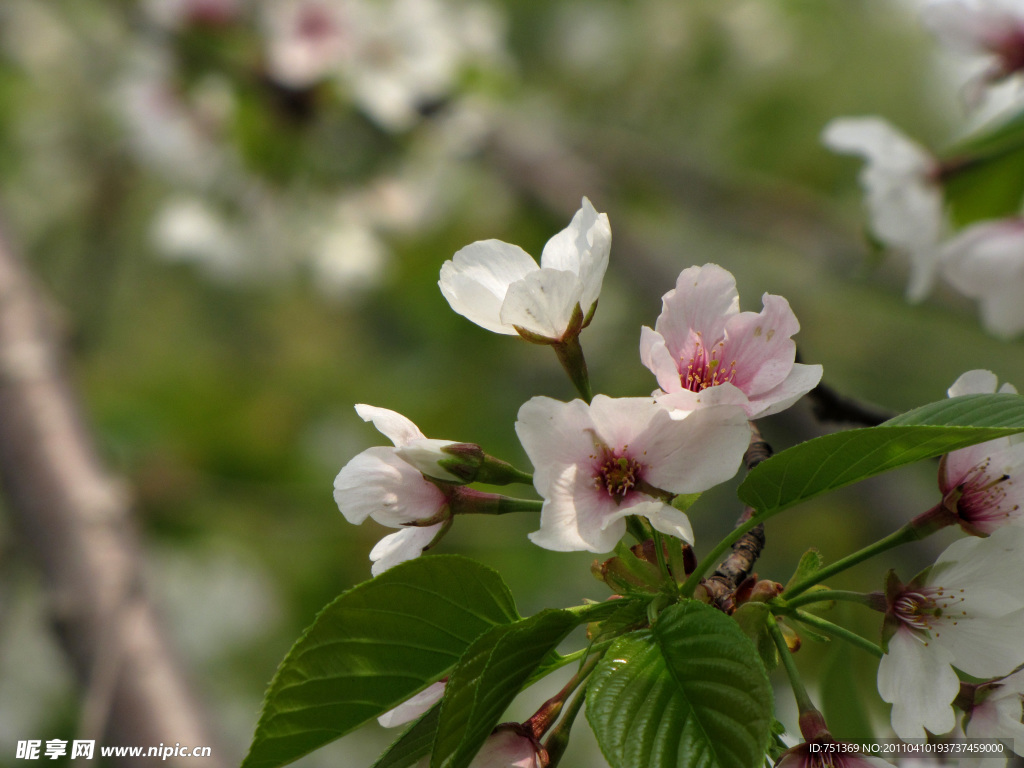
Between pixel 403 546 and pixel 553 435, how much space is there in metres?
0.14

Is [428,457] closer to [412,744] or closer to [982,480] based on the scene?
[412,744]

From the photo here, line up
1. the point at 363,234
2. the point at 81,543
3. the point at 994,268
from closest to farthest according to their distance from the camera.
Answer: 1. the point at 994,268
2. the point at 81,543
3. the point at 363,234

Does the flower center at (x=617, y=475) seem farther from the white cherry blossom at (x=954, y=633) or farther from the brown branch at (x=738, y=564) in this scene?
the white cherry blossom at (x=954, y=633)

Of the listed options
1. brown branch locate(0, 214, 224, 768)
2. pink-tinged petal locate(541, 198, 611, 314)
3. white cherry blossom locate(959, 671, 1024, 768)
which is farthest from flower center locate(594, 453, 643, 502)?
brown branch locate(0, 214, 224, 768)

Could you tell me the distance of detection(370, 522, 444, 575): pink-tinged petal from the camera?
0.53 m

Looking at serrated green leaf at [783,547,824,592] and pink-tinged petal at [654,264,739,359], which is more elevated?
pink-tinged petal at [654,264,739,359]

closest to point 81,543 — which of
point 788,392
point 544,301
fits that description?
point 544,301

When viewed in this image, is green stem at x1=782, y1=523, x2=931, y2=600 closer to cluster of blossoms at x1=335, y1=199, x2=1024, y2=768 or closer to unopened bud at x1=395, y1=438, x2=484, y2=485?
cluster of blossoms at x1=335, y1=199, x2=1024, y2=768

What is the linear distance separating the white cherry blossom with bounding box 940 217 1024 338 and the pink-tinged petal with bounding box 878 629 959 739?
1.87ft

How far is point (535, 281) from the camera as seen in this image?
0.50m

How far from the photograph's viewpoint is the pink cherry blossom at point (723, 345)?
463 mm

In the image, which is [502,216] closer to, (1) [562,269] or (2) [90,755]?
(2) [90,755]

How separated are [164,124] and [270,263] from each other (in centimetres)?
41

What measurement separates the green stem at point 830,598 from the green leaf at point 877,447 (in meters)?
0.07
